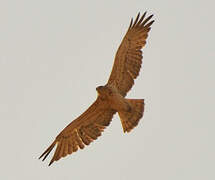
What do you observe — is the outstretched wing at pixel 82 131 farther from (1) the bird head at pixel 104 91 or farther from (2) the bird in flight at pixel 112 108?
(1) the bird head at pixel 104 91

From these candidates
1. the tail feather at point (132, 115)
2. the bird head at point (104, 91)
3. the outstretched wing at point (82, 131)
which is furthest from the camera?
the outstretched wing at point (82, 131)

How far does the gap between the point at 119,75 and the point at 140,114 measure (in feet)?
3.84

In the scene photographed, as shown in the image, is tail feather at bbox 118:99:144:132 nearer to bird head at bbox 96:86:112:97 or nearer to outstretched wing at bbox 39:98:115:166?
outstretched wing at bbox 39:98:115:166

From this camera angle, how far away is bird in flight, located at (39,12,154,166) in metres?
14.1

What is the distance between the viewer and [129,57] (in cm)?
1478

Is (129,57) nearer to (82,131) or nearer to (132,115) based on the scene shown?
→ (132,115)

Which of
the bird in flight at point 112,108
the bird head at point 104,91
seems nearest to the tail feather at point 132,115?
the bird in flight at point 112,108

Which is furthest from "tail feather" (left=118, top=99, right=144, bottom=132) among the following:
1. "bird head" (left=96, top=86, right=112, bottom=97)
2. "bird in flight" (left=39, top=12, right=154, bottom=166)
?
"bird head" (left=96, top=86, right=112, bottom=97)

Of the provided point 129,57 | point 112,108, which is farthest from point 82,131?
point 129,57

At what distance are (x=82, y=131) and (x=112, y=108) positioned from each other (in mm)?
952

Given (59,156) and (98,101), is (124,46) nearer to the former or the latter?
(98,101)

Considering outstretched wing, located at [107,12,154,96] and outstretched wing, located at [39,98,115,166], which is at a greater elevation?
outstretched wing, located at [107,12,154,96]

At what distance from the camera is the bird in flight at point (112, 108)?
14.1 meters

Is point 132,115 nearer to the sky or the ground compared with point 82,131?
nearer to the ground
